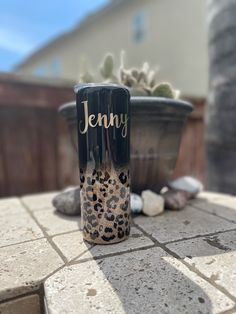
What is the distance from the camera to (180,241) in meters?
0.78

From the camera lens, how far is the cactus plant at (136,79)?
1.08 m

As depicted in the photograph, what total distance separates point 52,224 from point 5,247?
0.71ft

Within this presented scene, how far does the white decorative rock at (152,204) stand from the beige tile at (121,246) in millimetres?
214

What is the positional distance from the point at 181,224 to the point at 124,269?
36 cm

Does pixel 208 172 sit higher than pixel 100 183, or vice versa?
pixel 100 183

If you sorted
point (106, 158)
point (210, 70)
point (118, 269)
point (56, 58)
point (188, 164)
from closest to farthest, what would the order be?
point (118, 269) → point (106, 158) → point (210, 70) → point (188, 164) → point (56, 58)

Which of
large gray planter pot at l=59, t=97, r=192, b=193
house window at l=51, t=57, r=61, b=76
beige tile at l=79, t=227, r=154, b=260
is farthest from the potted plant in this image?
house window at l=51, t=57, r=61, b=76

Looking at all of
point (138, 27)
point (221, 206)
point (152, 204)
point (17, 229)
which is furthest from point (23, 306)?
point (138, 27)

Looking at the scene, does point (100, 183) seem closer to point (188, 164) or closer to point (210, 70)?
point (210, 70)

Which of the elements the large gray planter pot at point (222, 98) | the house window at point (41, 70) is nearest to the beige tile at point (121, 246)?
the large gray planter pot at point (222, 98)

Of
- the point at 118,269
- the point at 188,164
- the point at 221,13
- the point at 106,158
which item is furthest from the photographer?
the point at 188,164

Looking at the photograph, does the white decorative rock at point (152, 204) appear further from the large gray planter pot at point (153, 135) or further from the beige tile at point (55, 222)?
the beige tile at point (55, 222)

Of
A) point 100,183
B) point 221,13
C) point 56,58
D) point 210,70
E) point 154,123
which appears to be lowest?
point 100,183

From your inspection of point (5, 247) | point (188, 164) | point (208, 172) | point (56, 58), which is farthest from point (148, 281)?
point (56, 58)
